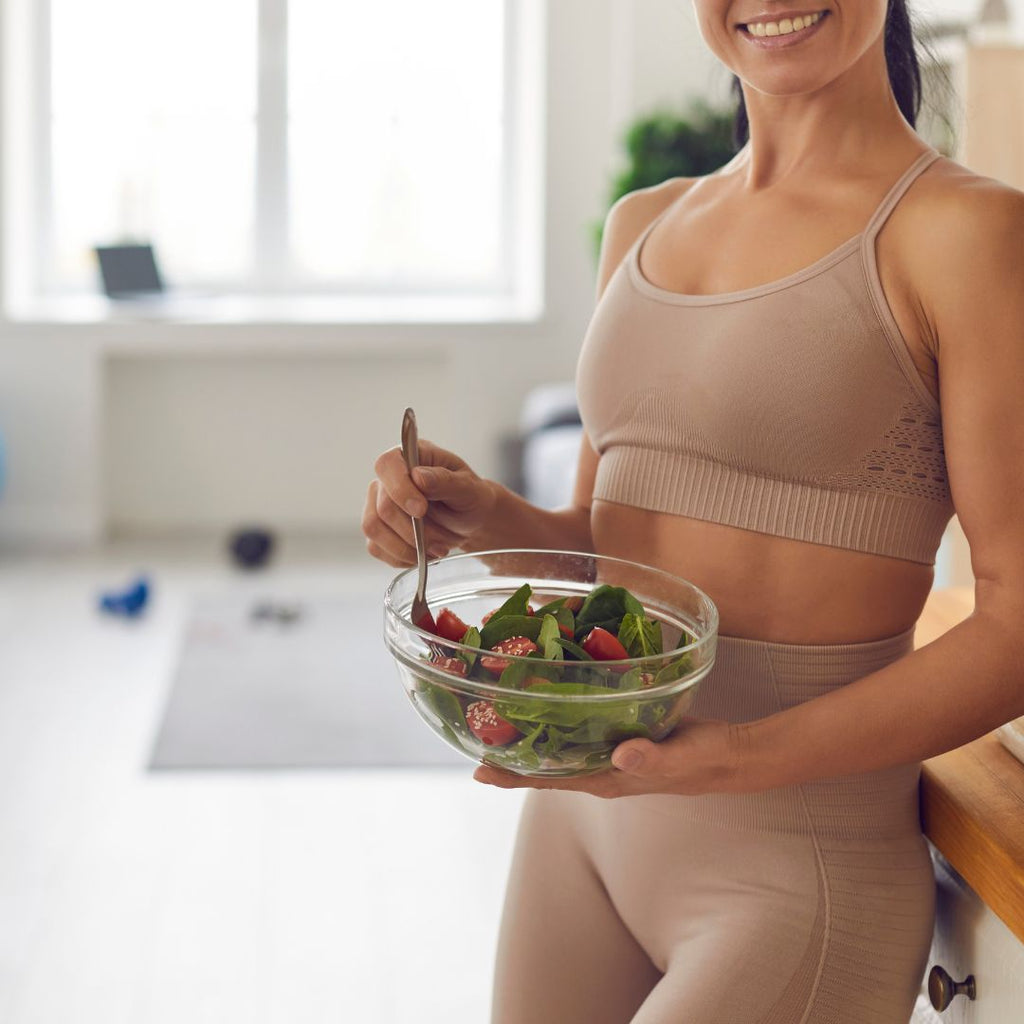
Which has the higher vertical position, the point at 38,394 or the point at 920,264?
the point at 920,264

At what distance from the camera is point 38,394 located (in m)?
4.98

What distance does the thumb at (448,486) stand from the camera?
102 centimetres

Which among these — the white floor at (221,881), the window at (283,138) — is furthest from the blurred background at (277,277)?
the white floor at (221,881)

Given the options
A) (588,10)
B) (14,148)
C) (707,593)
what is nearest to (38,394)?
(14,148)

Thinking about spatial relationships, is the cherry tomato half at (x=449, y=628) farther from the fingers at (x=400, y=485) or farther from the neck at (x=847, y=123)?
the neck at (x=847, y=123)

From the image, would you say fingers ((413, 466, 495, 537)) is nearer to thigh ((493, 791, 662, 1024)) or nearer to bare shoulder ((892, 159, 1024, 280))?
A: thigh ((493, 791, 662, 1024))

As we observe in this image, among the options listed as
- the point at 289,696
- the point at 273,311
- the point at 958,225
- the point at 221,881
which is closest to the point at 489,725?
the point at 958,225

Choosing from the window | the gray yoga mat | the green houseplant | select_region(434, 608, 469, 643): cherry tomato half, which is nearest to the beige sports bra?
select_region(434, 608, 469, 643): cherry tomato half

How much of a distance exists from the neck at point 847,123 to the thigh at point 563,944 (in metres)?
0.53

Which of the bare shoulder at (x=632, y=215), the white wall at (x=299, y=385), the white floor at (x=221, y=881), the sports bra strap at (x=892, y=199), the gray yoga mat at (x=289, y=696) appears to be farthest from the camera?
the white wall at (x=299, y=385)

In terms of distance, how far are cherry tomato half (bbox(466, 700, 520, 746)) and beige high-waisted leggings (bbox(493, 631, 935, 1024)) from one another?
245 mm

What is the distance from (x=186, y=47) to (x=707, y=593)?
190 inches

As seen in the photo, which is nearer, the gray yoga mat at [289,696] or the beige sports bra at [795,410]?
the beige sports bra at [795,410]

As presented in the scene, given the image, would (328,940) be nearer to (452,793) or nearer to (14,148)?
(452,793)
